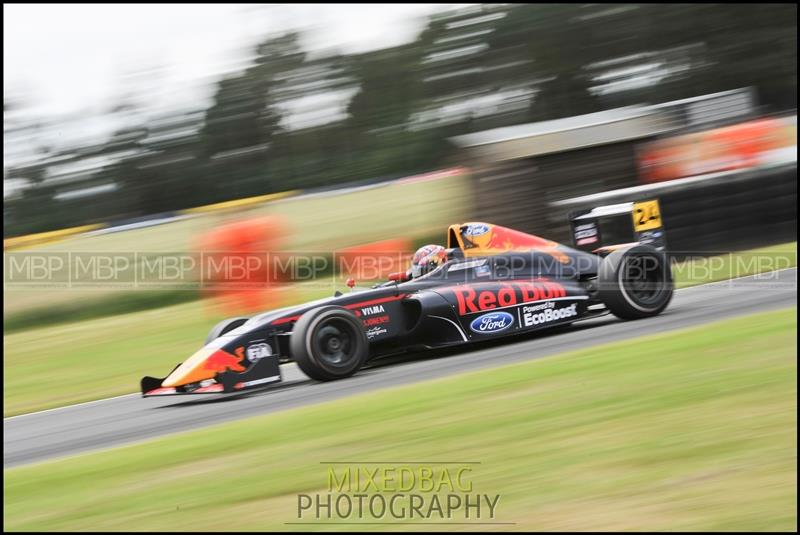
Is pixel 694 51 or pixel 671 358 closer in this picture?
pixel 671 358

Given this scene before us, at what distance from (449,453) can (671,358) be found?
2402 mm

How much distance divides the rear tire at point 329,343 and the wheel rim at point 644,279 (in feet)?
8.33

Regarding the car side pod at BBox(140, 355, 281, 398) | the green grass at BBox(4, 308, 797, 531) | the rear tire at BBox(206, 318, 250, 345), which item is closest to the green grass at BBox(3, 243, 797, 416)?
the rear tire at BBox(206, 318, 250, 345)

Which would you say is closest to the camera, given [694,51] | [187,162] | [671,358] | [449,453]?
[449,453]

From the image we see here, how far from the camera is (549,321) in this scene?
8.59 meters

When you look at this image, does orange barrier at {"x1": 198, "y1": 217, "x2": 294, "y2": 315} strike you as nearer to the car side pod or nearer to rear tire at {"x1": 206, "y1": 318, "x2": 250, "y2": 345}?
rear tire at {"x1": 206, "y1": 318, "x2": 250, "y2": 345}

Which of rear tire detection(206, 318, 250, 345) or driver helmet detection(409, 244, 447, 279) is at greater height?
driver helmet detection(409, 244, 447, 279)

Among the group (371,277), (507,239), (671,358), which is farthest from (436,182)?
(671,358)

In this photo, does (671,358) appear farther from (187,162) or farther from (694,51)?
(694,51)

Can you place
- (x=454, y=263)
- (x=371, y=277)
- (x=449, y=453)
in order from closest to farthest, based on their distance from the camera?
1. (x=449, y=453)
2. (x=454, y=263)
3. (x=371, y=277)

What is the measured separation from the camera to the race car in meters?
7.43

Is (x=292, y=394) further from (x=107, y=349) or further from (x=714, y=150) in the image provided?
(x=714, y=150)

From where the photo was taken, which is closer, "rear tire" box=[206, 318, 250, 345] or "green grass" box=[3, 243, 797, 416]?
"rear tire" box=[206, 318, 250, 345]

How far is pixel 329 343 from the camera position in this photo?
25.4 ft
